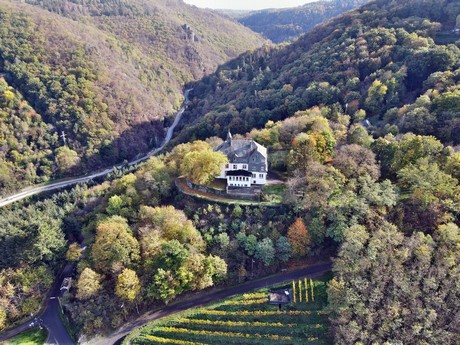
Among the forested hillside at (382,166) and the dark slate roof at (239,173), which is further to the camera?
the dark slate roof at (239,173)

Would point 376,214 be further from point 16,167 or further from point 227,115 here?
point 16,167

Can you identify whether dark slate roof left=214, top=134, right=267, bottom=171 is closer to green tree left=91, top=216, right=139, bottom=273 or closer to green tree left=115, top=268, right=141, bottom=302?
green tree left=91, top=216, right=139, bottom=273

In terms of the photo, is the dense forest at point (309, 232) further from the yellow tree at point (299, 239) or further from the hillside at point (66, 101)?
the hillside at point (66, 101)

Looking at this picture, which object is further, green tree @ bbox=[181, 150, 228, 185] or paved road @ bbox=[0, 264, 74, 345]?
green tree @ bbox=[181, 150, 228, 185]

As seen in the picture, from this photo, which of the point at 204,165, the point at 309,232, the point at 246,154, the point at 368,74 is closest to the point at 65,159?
the point at 204,165

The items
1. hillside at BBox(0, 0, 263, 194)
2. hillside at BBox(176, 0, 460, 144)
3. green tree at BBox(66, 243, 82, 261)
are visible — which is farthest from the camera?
hillside at BBox(0, 0, 263, 194)

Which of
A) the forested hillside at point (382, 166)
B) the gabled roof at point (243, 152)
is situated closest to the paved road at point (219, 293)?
the forested hillside at point (382, 166)

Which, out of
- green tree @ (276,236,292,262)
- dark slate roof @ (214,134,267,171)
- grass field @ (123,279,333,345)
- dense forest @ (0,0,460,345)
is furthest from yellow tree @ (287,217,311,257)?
dark slate roof @ (214,134,267,171)

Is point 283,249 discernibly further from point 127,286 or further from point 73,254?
point 73,254

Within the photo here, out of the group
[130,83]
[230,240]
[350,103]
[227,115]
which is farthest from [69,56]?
[230,240]
